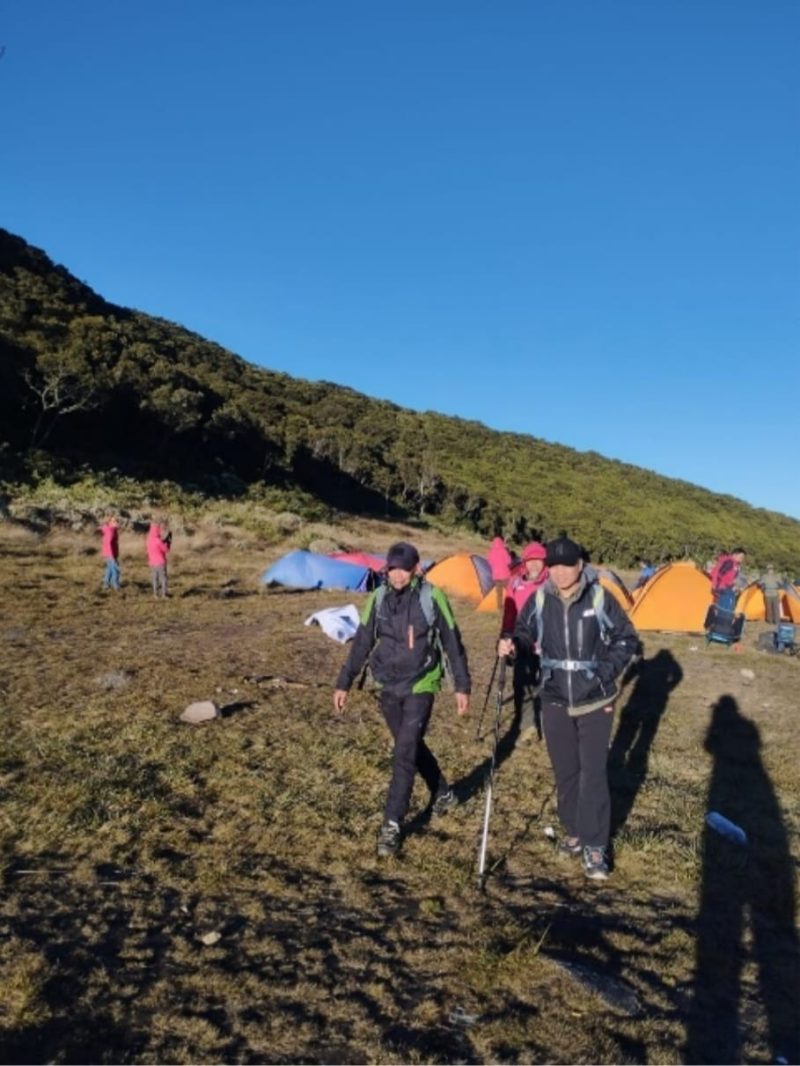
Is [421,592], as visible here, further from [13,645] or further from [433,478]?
[433,478]

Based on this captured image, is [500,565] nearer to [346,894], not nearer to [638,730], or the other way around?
[638,730]

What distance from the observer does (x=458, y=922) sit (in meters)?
4.16

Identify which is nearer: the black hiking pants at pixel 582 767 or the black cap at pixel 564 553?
the black cap at pixel 564 553

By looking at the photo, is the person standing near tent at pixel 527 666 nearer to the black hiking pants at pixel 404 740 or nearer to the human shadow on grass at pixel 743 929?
the human shadow on grass at pixel 743 929

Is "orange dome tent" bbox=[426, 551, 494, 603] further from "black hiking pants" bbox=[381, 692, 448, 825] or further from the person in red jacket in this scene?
"black hiking pants" bbox=[381, 692, 448, 825]

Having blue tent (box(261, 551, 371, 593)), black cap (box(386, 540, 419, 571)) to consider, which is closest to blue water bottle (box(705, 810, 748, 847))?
black cap (box(386, 540, 419, 571))

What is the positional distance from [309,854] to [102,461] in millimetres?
34814

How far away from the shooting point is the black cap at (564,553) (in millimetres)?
4684

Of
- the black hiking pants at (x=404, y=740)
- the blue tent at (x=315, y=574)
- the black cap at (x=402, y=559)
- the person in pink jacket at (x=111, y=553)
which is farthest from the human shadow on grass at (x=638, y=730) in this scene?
the person in pink jacket at (x=111, y=553)

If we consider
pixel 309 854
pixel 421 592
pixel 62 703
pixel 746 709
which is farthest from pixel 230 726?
pixel 746 709

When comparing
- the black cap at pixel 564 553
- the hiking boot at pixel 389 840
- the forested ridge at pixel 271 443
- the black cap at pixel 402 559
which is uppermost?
the forested ridge at pixel 271 443

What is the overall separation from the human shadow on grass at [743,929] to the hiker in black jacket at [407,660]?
1.94 meters

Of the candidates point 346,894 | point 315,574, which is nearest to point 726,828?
point 346,894

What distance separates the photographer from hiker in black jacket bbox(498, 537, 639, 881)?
4762 millimetres
